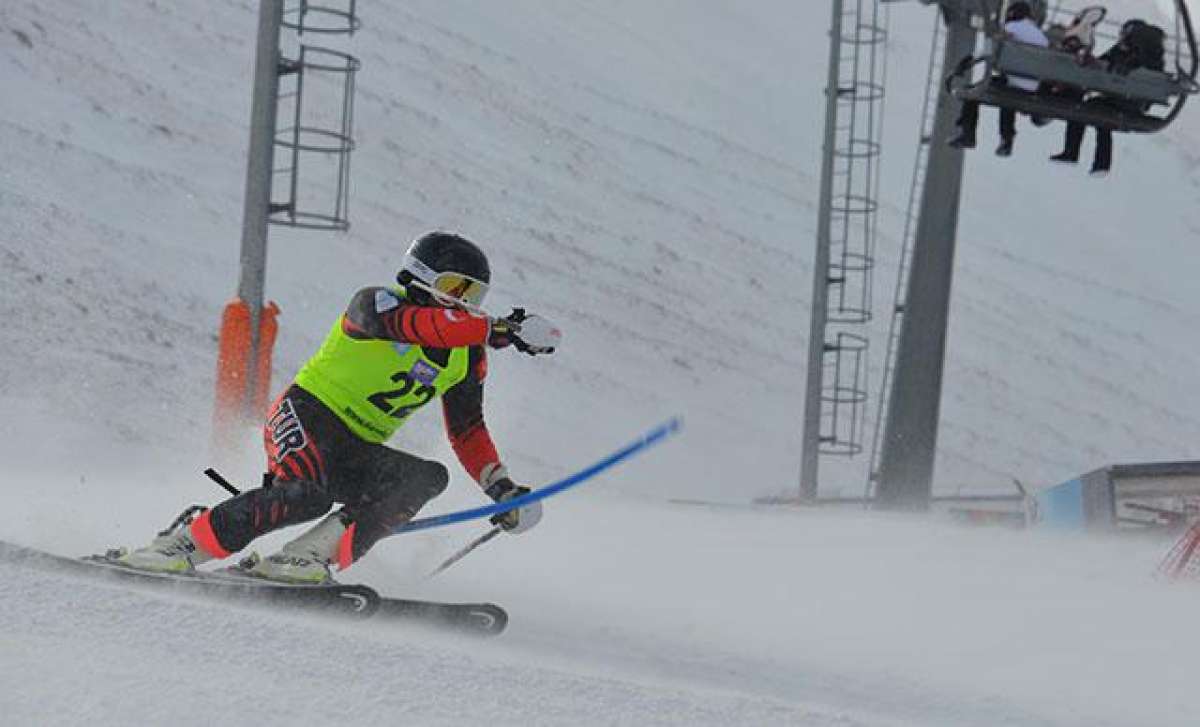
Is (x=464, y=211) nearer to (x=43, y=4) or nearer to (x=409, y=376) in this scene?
(x=43, y=4)

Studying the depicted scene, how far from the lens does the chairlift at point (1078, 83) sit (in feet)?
41.5

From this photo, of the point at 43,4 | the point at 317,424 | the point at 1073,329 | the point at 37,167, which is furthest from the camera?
the point at 1073,329

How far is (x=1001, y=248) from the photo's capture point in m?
45.1

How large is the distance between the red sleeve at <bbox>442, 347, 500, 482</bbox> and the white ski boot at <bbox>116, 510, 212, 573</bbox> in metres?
1.10

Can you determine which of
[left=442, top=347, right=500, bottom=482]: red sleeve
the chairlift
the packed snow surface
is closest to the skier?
[left=442, top=347, right=500, bottom=482]: red sleeve

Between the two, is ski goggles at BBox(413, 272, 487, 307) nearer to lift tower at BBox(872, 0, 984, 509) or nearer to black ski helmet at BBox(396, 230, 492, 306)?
black ski helmet at BBox(396, 230, 492, 306)

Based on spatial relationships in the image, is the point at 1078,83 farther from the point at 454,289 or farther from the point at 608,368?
the point at 608,368

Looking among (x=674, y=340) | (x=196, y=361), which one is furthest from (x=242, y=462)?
(x=674, y=340)

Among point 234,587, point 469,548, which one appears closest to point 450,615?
point 234,587

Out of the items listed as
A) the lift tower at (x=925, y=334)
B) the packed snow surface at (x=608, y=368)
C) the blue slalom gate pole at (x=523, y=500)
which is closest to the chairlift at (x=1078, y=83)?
the packed snow surface at (x=608, y=368)

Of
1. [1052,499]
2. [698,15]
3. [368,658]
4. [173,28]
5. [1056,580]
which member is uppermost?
[698,15]

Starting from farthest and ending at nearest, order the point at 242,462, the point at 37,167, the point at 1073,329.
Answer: the point at 1073,329, the point at 37,167, the point at 242,462

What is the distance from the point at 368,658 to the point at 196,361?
20.5 meters

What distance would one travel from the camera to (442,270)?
678cm
